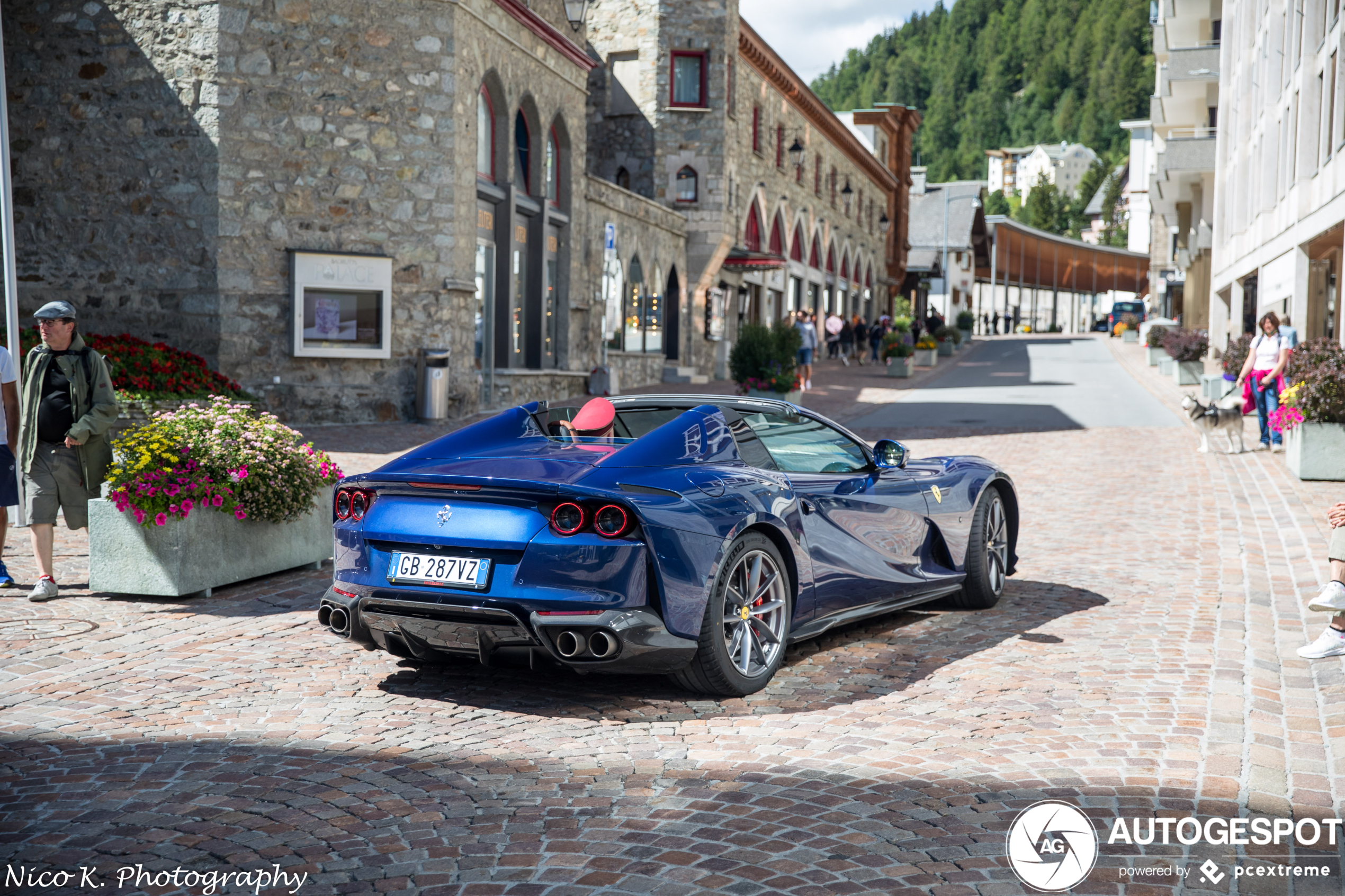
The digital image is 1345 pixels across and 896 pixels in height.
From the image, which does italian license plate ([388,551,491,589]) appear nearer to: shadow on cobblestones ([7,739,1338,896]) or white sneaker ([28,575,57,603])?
shadow on cobblestones ([7,739,1338,896])

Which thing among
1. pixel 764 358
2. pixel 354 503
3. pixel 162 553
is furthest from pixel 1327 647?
pixel 764 358

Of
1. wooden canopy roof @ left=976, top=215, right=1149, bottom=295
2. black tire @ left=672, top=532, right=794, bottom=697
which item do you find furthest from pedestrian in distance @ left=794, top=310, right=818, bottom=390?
wooden canopy roof @ left=976, top=215, right=1149, bottom=295

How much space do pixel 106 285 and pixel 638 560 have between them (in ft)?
54.0

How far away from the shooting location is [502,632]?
4828mm

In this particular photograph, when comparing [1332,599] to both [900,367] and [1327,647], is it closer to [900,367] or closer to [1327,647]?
[1327,647]

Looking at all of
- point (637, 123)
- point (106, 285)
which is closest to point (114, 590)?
point (106, 285)

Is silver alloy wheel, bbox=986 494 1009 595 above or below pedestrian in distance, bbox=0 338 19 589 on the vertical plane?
below

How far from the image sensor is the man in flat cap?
743cm

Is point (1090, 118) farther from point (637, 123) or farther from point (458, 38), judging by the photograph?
point (458, 38)

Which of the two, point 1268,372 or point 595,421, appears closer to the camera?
point 595,421

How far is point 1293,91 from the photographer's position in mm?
25766

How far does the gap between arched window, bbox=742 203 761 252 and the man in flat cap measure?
32.8 meters

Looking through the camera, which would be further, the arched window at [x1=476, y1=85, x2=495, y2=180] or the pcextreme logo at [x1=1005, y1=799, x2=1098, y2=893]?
the arched window at [x1=476, y1=85, x2=495, y2=180]

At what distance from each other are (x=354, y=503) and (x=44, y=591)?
3083mm
